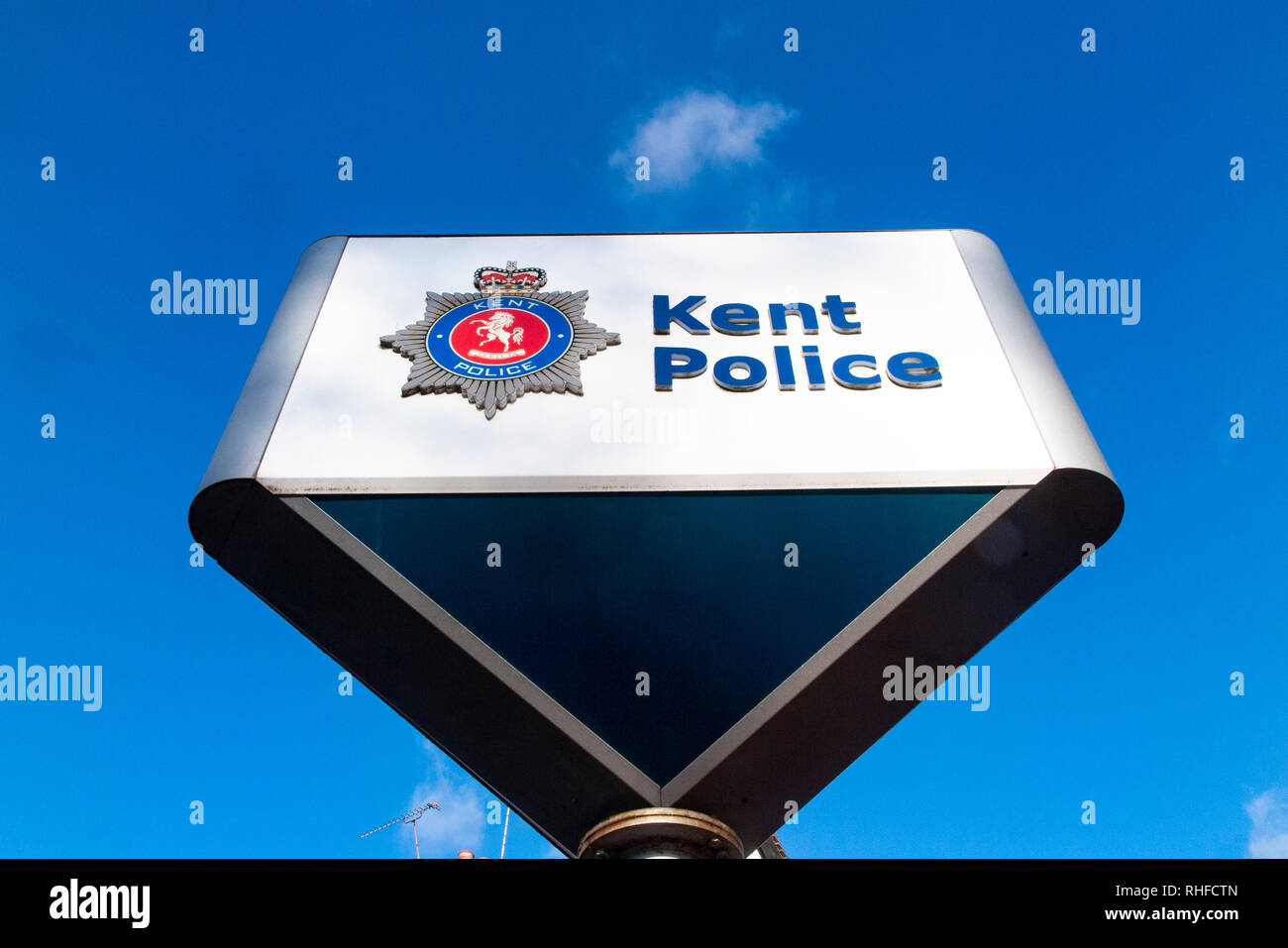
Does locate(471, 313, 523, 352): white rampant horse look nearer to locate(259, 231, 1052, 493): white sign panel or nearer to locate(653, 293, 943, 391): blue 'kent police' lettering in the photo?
locate(259, 231, 1052, 493): white sign panel

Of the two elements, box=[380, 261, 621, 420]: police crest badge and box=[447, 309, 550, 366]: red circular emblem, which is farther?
box=[447, 309, 550, 366]: red circular emblem

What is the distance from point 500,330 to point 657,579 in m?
2.69

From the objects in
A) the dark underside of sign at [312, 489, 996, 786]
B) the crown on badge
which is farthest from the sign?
the crown on badge

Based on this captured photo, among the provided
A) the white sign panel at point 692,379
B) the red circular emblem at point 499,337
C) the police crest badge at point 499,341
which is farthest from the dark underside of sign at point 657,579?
the red circular emblem at point 499,337

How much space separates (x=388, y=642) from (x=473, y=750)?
2.77 feet

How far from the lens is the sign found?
23.4 feet

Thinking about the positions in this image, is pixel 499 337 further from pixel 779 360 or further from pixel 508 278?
pixel 779 360

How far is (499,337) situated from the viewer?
29.8ft

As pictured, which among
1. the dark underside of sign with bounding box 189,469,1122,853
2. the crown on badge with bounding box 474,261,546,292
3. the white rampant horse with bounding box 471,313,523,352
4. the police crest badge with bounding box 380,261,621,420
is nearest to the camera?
the dark underside of sign with bounding box 189,469,1122,853

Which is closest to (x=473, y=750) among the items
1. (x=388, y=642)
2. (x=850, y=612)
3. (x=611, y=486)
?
(x=388, y=642)

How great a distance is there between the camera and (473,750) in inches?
294

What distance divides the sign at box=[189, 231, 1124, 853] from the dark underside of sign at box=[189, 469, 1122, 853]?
0.05 ft

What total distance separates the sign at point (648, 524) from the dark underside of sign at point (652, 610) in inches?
0.6
